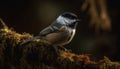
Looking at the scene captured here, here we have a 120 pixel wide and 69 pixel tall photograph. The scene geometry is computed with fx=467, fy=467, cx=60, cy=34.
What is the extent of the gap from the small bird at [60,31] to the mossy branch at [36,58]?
5.6 inches

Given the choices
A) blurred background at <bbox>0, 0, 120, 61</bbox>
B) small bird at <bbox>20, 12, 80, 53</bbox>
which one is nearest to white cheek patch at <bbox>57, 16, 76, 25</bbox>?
small bird at <bbox>20, 12, 80, 53</bbox>

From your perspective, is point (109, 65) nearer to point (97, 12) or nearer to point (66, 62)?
point (66, 62)

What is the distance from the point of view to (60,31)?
395 centimetres

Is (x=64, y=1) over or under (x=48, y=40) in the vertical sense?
over

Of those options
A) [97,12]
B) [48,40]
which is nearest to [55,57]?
[48,40]

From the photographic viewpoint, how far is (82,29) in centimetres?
732

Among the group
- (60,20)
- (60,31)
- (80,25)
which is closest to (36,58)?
(60,31)

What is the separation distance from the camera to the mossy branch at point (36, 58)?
3496 mm

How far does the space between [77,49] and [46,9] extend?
0.76m

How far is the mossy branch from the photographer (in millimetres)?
3496

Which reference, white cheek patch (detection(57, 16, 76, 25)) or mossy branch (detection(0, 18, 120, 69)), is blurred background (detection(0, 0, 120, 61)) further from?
mossy branch (detection(0, 18, 120, 69))

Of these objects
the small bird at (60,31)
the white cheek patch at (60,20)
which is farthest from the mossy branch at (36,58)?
the white cheek patch at (60,20)

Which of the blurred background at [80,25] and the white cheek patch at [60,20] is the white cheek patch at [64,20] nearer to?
the white cheek patch at [60,20]

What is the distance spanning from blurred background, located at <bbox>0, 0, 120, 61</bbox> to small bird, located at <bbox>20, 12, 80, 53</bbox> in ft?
8.98
